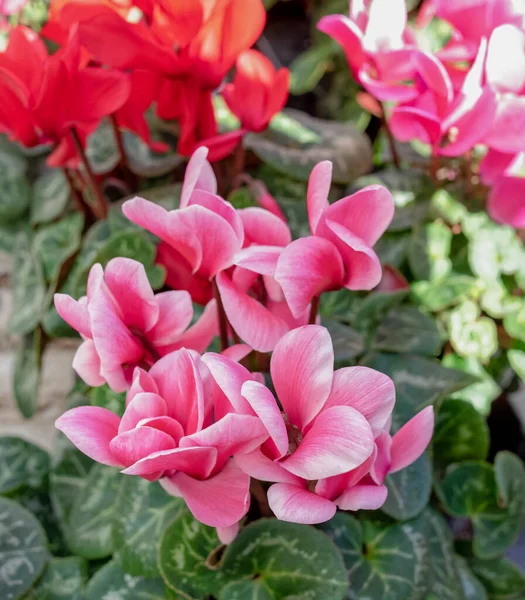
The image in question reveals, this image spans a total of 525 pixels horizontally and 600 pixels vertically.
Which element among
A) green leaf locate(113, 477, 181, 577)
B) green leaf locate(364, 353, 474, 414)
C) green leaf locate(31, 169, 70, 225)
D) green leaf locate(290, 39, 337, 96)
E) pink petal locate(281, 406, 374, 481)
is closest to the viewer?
pink petal locate(281, 406, 374, 481)

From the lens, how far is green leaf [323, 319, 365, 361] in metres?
0.63

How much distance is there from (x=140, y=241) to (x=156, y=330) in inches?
11.5

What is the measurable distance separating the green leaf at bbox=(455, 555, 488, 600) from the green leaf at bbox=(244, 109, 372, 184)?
497mm

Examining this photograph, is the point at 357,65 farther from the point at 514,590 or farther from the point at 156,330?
the point at 514,590

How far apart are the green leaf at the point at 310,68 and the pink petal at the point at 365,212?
0.89 m

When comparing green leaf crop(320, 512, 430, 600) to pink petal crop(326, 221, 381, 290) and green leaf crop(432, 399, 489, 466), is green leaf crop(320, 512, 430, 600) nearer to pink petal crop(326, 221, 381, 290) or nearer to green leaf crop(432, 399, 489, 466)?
green leaf crop(432, 399, 489, 466)

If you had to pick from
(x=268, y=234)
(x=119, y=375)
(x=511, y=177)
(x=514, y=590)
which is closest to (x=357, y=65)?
(x=511, y=177)

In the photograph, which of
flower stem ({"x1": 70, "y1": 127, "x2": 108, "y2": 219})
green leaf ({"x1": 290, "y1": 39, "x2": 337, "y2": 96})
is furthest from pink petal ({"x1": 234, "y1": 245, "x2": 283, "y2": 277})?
green leaf ({"x1": 290, "y1": 39, "x2": 337, "y2": 96})

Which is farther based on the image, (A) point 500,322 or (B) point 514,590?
(A) point 500,322

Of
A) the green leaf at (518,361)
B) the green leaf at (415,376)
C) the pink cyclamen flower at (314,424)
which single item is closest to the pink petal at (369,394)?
the pink cyclamen flower at (314,424)

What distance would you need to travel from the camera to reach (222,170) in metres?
0.88

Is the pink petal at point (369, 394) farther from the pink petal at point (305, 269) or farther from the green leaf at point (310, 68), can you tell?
the green leaf at point (310, 68)

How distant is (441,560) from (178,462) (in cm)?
→ 42

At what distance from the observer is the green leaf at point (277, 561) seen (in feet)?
1.64
